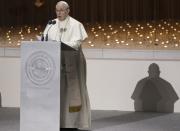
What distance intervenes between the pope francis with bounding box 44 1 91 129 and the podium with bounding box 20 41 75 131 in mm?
299

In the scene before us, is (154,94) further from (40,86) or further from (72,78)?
(40,86)

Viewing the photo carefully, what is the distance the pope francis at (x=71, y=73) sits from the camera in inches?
210

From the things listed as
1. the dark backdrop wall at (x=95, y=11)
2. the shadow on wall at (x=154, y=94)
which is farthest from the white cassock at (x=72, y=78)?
the dark backdrop wall at (x=95, y=11)

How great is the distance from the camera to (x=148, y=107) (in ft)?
24.0

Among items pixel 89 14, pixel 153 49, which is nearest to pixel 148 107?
pixel 153 49

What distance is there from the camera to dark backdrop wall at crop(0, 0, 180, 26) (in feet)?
24.5

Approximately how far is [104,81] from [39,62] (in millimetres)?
2541

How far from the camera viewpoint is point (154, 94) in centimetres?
725

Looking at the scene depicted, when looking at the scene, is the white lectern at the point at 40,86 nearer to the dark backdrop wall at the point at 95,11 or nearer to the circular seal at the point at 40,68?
the circular seal at the point at 40,68

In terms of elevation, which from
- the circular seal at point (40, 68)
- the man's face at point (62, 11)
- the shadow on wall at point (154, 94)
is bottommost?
the shadow on wall at point (154, 94)

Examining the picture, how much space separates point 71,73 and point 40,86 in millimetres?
538

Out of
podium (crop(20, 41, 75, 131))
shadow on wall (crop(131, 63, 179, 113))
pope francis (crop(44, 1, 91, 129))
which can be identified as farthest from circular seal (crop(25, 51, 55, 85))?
shadow on wall (crop(131, 63, 179, 113))

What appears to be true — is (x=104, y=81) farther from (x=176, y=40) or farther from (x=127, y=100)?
(x=176, y=40)

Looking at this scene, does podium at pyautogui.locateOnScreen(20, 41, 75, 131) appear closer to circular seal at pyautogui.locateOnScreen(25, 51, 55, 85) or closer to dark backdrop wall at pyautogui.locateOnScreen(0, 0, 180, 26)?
circular seal at pyautogui.locateOnScreen(25, 51, 55, 85)
